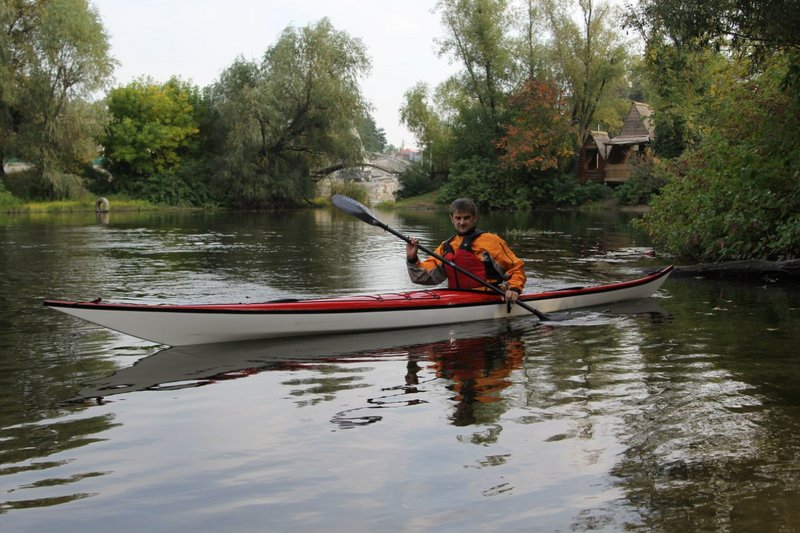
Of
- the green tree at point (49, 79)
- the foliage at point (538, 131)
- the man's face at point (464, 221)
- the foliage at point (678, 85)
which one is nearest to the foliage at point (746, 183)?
the foliage at point (678, 85)

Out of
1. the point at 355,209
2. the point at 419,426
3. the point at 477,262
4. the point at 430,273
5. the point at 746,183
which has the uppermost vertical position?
the point at 746,183

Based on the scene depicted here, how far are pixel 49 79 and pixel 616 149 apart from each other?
30.8 meters

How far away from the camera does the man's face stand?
8.98 m

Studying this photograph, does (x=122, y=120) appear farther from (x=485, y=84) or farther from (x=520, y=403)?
(x=520, y=403)

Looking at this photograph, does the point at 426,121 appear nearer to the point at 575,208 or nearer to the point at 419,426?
the point at 575,208

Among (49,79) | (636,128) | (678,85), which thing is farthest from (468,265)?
(636,128)

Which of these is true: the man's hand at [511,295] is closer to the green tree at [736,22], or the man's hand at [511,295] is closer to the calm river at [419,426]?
the calm river at [419,426]

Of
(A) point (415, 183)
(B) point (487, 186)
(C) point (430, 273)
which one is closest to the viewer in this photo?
(C) point (430, 273)

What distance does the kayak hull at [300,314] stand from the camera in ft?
22.9

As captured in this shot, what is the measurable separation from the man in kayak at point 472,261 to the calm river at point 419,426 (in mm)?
538

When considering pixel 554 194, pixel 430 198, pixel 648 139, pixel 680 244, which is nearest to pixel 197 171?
pixel 430 198

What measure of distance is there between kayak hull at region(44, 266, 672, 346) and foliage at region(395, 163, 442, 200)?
44.6 metres

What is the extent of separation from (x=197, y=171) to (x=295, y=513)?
43.7 meters

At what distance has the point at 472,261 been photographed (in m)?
9.14
